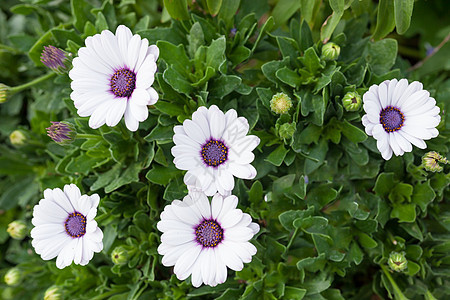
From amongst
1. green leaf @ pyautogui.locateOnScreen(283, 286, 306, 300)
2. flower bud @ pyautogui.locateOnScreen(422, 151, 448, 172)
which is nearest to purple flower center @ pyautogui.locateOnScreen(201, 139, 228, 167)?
green leaf @ pyautogui.locateOnScreen(283, 286, 306, 300)

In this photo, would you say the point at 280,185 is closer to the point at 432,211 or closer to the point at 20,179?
the point at 432,211

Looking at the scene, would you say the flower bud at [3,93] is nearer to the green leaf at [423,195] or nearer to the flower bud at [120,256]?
the flower bud at [120,256]

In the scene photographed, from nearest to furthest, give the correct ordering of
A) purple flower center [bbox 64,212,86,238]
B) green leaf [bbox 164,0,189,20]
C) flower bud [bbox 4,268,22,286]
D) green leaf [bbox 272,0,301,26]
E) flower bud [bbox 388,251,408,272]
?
purple flower center [bbox 64,212,86,238] < flower bud [bbox 388,251,408,272] < green leaf [bbox 164,0,189,20] < green leaf [bbox 272,0,301,26] < flower bud [bbox 4,268,22,286]

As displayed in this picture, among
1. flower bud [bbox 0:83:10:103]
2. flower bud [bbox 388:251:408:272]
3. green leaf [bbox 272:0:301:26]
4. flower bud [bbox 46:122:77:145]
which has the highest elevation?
green leaf [bbox 272:0:301:26]

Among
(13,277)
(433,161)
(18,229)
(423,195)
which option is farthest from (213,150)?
(13,277)

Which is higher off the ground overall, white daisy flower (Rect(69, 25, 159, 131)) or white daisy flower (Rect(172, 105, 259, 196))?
white daisy flower (Rect(69, 25, 159, 131))

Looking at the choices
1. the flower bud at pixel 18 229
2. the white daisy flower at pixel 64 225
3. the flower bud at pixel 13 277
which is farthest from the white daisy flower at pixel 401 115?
the flower bud at pixel 13 277

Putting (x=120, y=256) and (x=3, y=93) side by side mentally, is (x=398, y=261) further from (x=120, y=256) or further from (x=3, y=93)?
(x=3, y=93)

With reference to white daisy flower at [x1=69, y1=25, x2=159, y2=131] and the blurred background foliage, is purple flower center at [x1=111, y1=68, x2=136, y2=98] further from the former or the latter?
the blurred background foliage
